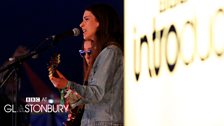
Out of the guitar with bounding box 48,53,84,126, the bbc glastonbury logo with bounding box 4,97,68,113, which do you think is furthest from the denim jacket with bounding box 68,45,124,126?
the bbc glastonbury logo with bounding box 4,97,68,113

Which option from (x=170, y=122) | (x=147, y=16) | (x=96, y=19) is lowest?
(x=170, y=122)

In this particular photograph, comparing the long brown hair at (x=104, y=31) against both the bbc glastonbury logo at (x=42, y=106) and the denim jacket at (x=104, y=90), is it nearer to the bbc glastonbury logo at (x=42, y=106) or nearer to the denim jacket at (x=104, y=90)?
the denim jacket at (x=104, y=90)

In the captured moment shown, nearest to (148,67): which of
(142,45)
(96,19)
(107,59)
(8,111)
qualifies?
(142,45)

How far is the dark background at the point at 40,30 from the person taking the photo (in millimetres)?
3213

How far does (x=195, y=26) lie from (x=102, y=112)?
110cm

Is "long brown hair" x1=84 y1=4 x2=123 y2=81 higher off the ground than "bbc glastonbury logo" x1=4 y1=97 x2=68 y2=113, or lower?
higher

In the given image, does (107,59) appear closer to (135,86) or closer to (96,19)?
(96,19)

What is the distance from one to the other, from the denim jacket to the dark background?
67.2 inches

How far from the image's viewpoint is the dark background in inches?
126

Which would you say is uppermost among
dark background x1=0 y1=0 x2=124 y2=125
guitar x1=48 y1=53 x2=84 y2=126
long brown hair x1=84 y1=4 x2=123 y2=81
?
dark background x1=0 y1=0 x2=124 y2=125

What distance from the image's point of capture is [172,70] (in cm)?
44

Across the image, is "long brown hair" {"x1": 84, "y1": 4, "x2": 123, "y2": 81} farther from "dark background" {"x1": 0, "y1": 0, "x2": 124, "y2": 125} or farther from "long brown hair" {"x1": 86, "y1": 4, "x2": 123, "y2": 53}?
"dark background" {"x1": 0, "y1": 0, "x2": 124, "y2": 125}

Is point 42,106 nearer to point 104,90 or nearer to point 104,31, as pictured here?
point 104,31

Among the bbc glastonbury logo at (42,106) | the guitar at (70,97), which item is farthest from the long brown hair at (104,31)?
the bbc glastonbury logo at (42,106)
